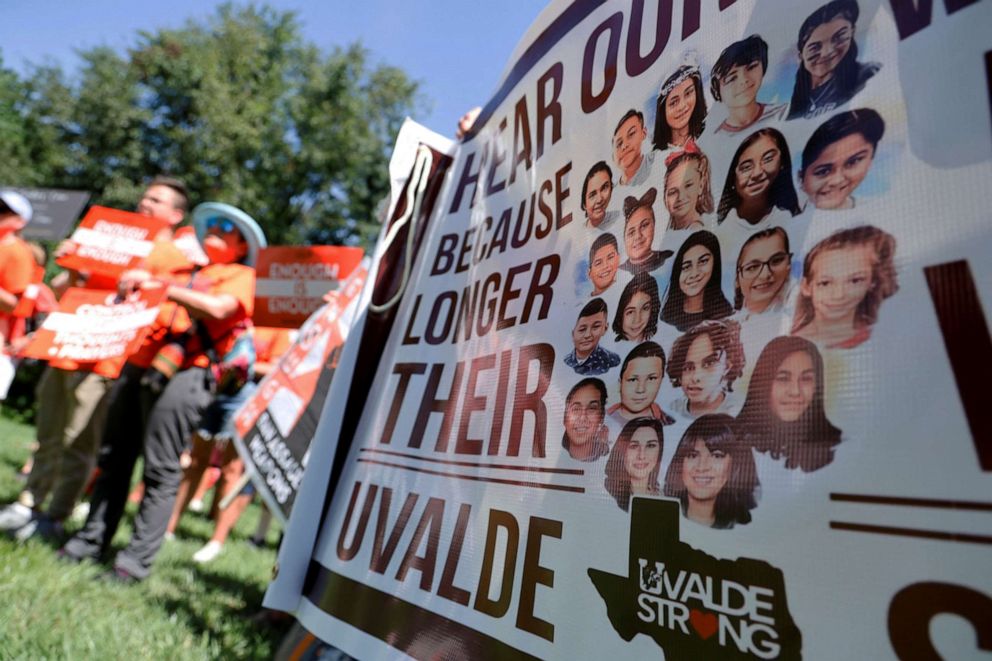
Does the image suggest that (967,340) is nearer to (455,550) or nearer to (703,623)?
(703,623)

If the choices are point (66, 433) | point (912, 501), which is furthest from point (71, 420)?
point (912, 501)

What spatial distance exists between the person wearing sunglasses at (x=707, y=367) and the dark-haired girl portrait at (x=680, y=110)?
0.98 feet

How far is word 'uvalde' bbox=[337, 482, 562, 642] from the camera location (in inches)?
40.4

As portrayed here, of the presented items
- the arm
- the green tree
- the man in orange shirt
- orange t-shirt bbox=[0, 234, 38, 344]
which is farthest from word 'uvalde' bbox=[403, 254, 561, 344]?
the green tree

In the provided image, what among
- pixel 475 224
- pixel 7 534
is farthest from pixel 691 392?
pixel 7 534

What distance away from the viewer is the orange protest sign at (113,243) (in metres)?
3.52

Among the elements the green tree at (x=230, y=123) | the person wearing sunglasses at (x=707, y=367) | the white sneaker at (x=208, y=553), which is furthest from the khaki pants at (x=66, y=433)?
the green tree at (x=230, y=123)

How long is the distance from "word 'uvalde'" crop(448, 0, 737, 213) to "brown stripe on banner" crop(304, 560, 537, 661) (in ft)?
2.87

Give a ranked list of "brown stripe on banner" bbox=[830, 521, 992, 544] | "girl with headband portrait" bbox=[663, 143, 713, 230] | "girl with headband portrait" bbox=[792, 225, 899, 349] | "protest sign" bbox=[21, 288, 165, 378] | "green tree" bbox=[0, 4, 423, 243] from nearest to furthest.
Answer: "brown stripe on banner" bbox=[830, 521, 992, 544] → "girl with headband portrait" bbox=[792, 225, 899, 349] → "girl with headband portrait" bbox=[663, 143, 713, 230] → "protest sign" bbox=[21, 288, 165, 378] → "green tree" bbox=[0, 4, 423, 243]

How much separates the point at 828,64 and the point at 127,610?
8.44 feet

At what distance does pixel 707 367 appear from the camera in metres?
0.88

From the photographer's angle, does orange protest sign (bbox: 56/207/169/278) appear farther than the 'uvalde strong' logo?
Yes

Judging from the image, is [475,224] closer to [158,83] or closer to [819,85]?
[819,85]

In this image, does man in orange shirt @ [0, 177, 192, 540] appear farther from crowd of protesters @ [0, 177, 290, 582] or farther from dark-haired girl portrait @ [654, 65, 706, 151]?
dark-haired girl portrait @ [654, 65, 706, 151]
